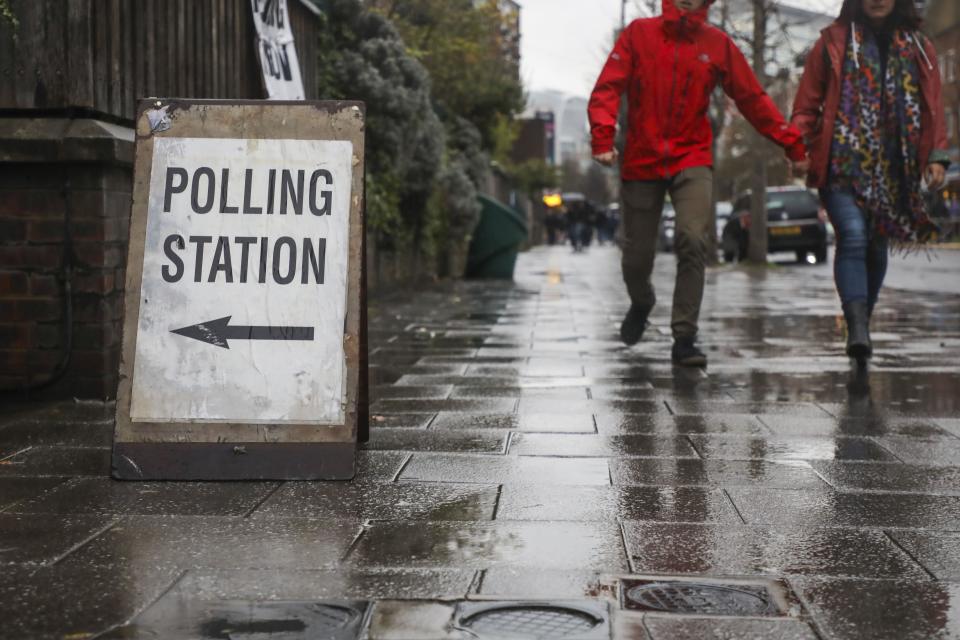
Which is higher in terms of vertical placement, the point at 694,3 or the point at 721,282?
the point at 694,3

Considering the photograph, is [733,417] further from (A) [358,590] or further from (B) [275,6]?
(B) [275,6]

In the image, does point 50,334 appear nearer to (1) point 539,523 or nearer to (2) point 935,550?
(1) point 539,523

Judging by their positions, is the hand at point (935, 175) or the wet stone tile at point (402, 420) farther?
the hand at point (935, 175)

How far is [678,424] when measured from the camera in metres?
5.70

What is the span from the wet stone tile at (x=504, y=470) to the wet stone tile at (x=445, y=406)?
1.18 metres

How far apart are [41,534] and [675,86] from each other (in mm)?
4923

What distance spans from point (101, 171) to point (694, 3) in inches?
131

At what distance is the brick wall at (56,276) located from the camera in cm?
623

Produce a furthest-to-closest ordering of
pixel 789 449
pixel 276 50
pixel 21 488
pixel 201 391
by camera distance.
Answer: pixel 276 50
pixel 789 449
pixel 201 391
pixel 21 488

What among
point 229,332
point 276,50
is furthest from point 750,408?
point 276,50

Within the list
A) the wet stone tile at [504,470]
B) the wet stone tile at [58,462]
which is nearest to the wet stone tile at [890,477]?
the wet stone tile at [504,470]

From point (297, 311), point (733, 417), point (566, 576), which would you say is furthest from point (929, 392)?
point (566, 576)

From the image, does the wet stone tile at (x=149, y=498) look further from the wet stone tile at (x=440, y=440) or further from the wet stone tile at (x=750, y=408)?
the wet stone tile at (x=750, y=408)

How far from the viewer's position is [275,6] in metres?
10.1
